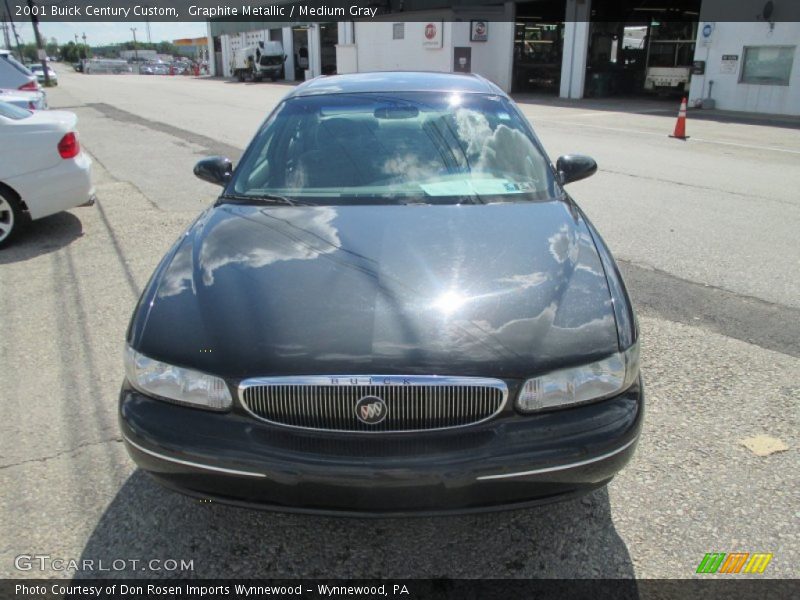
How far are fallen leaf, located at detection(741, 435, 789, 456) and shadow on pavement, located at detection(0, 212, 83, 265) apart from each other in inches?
234

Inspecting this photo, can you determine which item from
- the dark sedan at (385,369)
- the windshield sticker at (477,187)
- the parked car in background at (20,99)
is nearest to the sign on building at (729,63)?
the parked car in background at (20,99)

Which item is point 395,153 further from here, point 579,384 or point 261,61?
point 261,61

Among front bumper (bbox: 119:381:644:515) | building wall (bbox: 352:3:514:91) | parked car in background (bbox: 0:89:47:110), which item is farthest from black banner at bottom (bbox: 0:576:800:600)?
building wall (bbox: 352:3:514:91)

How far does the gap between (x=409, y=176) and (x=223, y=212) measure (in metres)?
0.98

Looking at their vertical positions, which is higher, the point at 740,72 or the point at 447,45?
the point at 447,45

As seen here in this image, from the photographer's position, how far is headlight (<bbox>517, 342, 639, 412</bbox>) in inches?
85.7

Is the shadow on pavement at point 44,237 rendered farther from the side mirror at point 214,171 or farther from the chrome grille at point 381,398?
the chrome grille at point 381,398

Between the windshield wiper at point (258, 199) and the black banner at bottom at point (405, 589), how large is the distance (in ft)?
5.85

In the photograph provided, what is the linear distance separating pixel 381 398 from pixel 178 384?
2.34 feet

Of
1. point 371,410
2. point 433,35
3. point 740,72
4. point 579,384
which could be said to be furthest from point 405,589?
point 433,35

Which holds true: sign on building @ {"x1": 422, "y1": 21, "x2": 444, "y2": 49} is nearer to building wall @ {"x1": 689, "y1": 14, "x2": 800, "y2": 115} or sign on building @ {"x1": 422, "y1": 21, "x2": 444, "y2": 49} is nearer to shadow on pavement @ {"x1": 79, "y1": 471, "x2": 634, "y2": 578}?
building wall @ {"x1": 689, "y1": 14, "x2": 800, "y2": 115}

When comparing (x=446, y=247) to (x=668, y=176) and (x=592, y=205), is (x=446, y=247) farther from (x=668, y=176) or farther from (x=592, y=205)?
(x=668, y=176)

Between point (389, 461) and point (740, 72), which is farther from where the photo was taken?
point (740, 72)

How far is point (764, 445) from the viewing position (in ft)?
10.1
